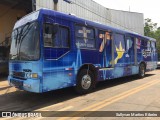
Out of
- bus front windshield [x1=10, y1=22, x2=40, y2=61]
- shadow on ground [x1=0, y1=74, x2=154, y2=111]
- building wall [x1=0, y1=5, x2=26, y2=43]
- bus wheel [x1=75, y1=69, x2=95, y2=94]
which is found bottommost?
shadow on ground [x1=0, y1=74, x2=154, y2=111]

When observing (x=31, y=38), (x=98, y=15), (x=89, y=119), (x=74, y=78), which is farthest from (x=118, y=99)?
(x=98, y=15)

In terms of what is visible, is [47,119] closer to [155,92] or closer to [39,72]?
[39,72]

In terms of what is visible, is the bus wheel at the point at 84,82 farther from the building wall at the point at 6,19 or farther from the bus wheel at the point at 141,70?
the building wall at the point at 6,19

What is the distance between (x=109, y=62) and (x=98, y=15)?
46.9ft

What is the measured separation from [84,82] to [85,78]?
160 millimetres

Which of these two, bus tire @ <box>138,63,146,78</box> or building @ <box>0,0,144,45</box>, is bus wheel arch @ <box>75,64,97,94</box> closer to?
bus tire @ <box>138,63,146,78</box>

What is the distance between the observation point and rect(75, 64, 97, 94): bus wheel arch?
27.3 feet

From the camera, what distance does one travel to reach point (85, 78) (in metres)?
8.61

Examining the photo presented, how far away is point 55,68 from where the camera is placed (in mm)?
7207

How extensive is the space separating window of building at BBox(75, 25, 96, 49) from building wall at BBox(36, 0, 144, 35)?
6.63 meters

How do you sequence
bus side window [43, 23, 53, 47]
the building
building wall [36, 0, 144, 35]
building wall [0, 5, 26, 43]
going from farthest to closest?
building wall [0, 5, 26, 43] → the building → building wall [36, 0, 144, 35] → bus side window [43, 23, 53, 47]

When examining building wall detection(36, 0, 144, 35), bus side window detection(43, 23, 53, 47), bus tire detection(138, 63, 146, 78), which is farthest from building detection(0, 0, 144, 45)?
bus side window detection(43, 23, 53, 47)

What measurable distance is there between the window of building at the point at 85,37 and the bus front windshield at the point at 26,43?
1795 millimetres

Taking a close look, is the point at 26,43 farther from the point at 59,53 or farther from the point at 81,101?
the point at 81,101
